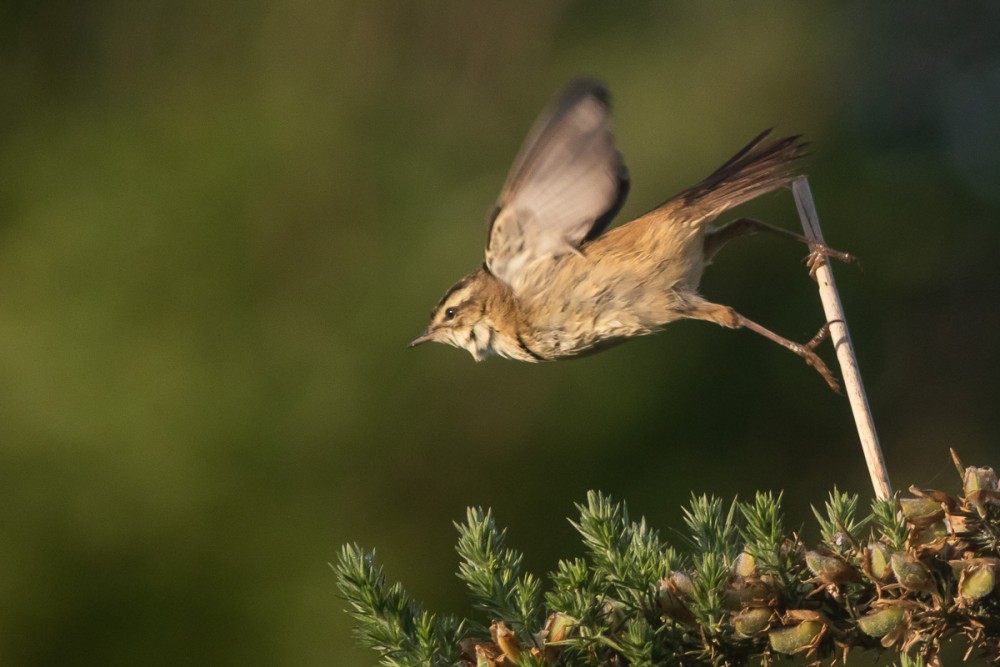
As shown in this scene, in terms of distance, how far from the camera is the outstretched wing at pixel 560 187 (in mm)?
2711

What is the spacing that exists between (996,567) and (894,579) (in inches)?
4.5

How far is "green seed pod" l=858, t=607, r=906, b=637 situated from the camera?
124cm

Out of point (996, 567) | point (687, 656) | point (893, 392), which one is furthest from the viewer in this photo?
point (893, 392)

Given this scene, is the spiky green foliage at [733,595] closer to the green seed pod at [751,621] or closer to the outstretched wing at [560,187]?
the green seed pod at [751,621]

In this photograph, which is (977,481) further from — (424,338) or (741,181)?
(424,338)

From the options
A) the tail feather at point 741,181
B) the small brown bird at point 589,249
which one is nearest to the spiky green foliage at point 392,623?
the small brown bird at point 589,249

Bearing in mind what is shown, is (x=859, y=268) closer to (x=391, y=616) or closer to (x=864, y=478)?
(x=864, y=478)

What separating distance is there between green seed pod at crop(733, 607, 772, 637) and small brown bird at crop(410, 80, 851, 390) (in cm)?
156

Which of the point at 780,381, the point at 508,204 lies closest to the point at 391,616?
the point at 508,204

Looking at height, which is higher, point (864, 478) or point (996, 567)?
point (864, 478)

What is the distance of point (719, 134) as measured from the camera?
379cm

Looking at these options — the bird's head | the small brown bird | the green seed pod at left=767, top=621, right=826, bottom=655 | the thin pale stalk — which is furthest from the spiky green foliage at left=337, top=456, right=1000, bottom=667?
the bird's head

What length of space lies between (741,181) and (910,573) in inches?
72.1

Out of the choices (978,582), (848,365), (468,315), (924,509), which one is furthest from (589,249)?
(978,582)
